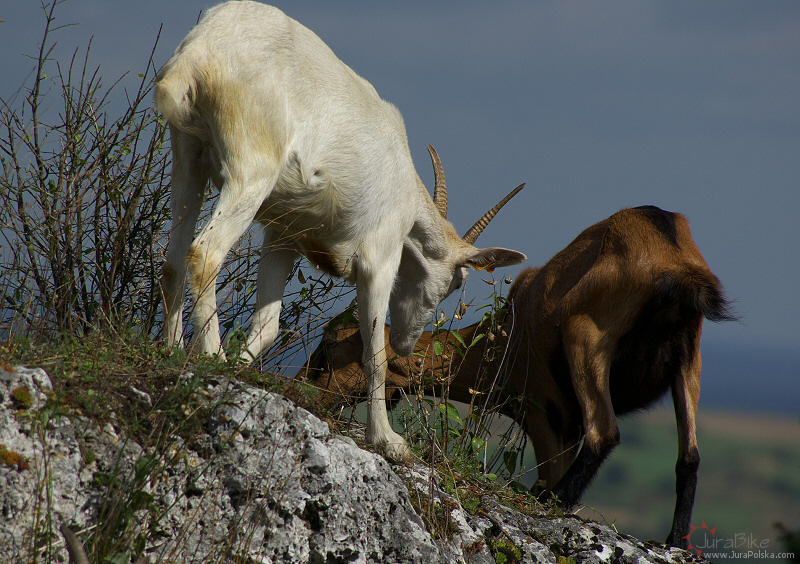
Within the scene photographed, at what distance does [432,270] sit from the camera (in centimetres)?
597

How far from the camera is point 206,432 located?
320 cm

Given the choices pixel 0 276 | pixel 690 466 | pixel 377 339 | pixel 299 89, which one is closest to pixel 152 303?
pixel 0 276

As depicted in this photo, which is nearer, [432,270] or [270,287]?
[270,287]

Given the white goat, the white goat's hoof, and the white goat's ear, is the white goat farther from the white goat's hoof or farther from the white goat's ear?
the white goat's ear

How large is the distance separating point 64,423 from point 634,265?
4137 millimetres

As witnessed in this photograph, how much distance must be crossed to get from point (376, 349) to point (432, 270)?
4.33 feet

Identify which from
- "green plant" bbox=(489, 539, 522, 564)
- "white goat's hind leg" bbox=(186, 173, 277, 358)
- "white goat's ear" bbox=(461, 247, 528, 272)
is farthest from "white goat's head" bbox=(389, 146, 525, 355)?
"green plant" bbox=(489, 539, 522, 564)

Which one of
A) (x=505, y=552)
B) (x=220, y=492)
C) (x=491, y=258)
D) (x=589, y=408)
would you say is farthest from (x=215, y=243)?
(x=589, y=408)

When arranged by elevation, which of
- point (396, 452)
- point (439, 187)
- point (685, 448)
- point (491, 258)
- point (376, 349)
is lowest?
point (396, 452)

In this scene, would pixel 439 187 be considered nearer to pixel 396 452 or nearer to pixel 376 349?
pixel 376 349

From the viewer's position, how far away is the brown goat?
5.42 meters

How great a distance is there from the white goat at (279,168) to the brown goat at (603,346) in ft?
2.54

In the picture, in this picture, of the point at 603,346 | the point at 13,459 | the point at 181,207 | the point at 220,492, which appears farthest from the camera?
the point at 603,346

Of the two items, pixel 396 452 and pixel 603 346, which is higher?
pixel 603 346
